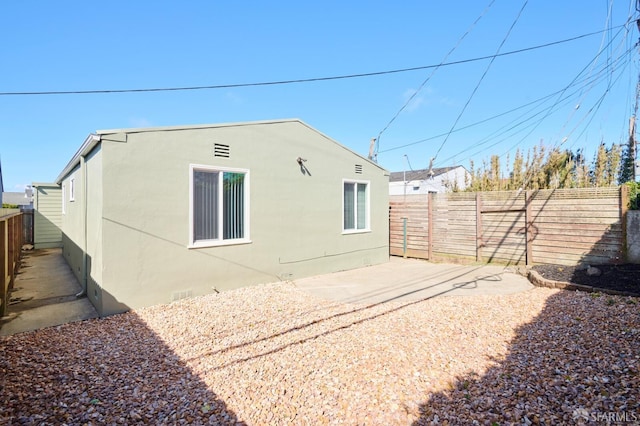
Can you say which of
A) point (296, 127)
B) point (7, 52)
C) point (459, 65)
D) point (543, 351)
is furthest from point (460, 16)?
point (7, 52)

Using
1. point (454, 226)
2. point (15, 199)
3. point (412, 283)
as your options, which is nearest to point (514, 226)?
point (454, 226)

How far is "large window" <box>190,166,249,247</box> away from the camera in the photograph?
6.19 metres

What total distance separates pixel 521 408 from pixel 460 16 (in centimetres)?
976

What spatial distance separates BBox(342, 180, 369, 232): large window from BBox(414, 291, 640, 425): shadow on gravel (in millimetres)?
5751

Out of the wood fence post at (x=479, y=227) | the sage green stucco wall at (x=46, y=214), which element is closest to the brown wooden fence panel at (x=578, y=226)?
the wood fence post at (x=479, y=227)

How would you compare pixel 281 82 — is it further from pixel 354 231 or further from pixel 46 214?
pixel 46 214

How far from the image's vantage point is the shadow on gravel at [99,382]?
8.81ft

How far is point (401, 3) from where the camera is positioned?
29.3 feet

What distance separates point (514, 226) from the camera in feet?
29.9

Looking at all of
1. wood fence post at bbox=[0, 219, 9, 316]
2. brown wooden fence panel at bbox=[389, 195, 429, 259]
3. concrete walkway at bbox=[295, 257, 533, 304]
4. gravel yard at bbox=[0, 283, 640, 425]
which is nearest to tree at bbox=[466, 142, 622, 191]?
brown wooden fence panel at bbox=[389, 195, 429, 259]

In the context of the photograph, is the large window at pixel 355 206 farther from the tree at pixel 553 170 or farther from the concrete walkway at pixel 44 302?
the concrete walkway at pixel 44 302

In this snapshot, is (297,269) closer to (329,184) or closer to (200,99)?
(329,184)

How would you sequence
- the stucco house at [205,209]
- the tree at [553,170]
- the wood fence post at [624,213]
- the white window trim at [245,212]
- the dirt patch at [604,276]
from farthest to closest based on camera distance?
1. the tree at [553,170]
2. the wood fence post at [624,213]
3. the white window trim at [245,212]
4. the dirt patch at [604,276]
5. the stucco house at [205,209]

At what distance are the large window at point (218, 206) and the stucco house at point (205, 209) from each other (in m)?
0.02
